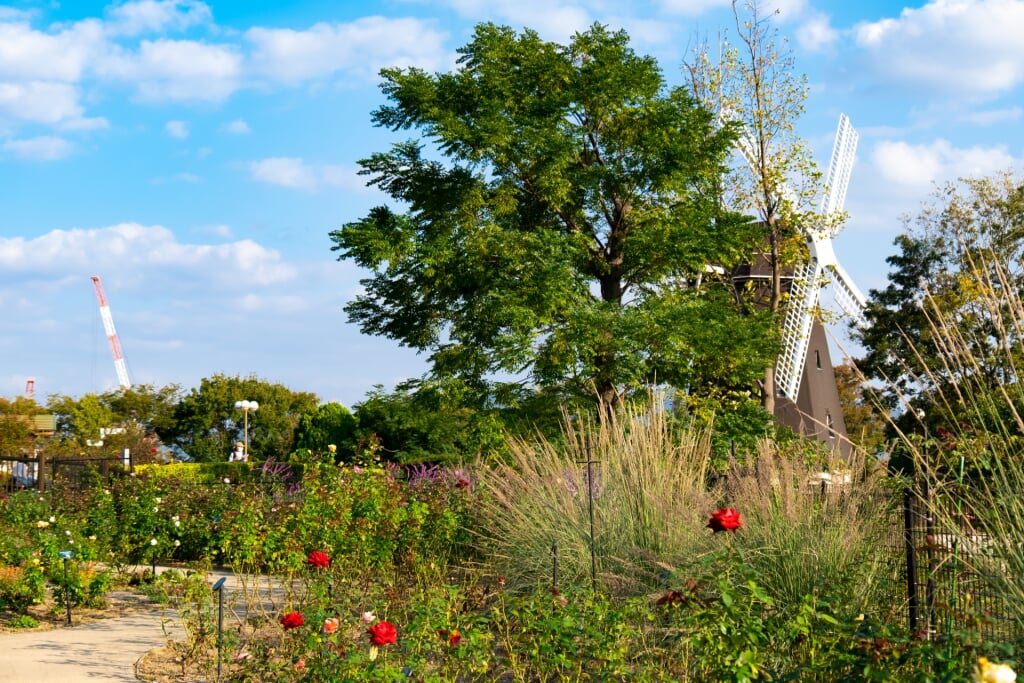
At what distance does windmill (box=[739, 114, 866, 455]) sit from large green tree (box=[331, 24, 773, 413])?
4.45 m

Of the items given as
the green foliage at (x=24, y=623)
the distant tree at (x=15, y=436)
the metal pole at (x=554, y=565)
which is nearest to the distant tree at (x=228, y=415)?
the distant tree at (x=15, y=436)

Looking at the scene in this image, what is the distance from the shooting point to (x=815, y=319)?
834 inches

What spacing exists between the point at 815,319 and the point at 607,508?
53.5ft

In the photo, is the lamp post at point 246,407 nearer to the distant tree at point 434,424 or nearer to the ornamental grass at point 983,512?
the distant tree at point 434,424

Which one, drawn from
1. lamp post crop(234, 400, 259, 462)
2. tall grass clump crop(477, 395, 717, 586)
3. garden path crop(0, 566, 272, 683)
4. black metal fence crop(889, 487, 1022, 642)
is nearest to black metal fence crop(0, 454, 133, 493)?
garden path crop(0, 566, 272, 683)

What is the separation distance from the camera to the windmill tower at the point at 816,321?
2155 centimetres

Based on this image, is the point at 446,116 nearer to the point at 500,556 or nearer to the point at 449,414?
the point at 449,414

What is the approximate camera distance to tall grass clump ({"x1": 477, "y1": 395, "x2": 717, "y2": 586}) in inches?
223

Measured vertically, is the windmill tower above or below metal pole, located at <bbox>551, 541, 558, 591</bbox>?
above

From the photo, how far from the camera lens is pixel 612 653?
4289 millimetres

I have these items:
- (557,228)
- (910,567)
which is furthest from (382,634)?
(557,228)

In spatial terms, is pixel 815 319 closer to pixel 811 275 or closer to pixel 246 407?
pixel 811 275

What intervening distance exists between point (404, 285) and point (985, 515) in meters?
13.2

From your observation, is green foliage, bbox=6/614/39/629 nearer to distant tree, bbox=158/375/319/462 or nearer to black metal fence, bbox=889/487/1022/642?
black metal fence, bbox=889/487/1022/642
